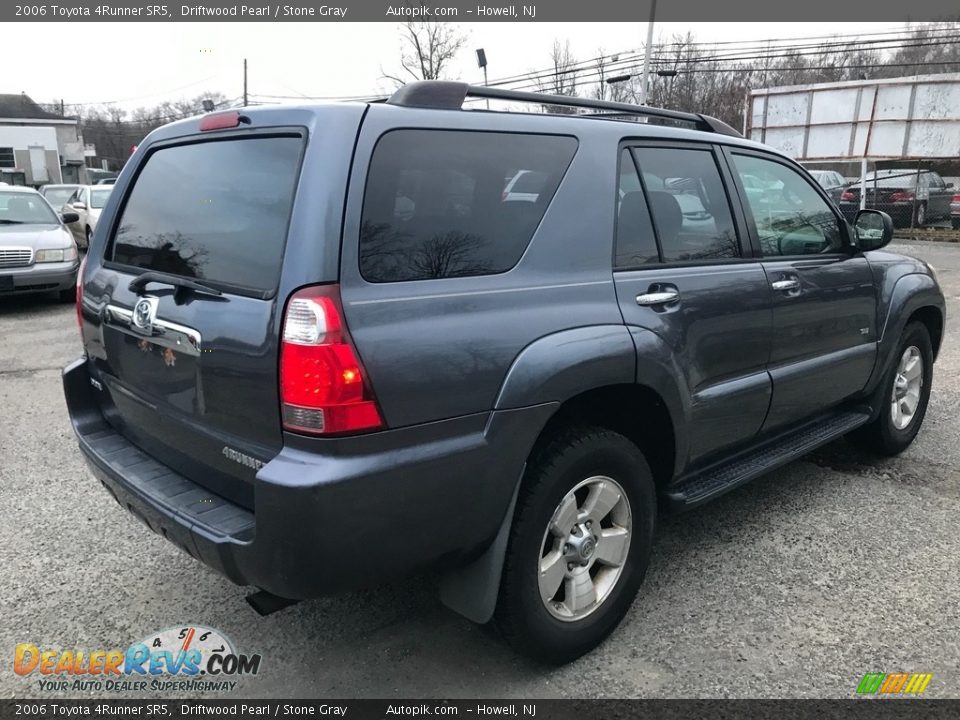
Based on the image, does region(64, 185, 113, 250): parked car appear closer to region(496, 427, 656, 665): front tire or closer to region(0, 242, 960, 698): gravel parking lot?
region(0, 242, 960, 698): gravel parking lot

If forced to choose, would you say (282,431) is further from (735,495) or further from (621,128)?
(735,495)

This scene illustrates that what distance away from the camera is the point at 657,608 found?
299 cm

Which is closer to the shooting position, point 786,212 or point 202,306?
point 202,306

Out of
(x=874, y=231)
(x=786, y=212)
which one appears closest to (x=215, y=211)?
(x=786, y=212)

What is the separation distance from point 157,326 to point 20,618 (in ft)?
4.80

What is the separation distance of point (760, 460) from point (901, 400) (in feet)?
5.77

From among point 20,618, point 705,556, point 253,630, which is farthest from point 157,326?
point 705,556

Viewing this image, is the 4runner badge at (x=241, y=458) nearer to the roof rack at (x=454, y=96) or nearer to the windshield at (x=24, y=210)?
the roof rack at (x=454, y=96)

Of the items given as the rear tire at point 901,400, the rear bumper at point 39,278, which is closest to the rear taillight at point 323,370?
the rear tire at point 901,400

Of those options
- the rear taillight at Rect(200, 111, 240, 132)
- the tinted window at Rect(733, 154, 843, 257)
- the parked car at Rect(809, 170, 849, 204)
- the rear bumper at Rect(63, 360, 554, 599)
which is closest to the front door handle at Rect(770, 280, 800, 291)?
the tinted window at Rect(733, 154, 843, 257)

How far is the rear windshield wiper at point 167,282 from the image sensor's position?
7.48 ft

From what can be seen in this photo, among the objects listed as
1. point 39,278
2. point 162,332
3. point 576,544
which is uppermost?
point 162,332

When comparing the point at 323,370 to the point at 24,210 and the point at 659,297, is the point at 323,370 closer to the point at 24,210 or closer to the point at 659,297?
the point at 659,297

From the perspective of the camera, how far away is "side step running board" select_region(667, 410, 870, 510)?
303 cm
